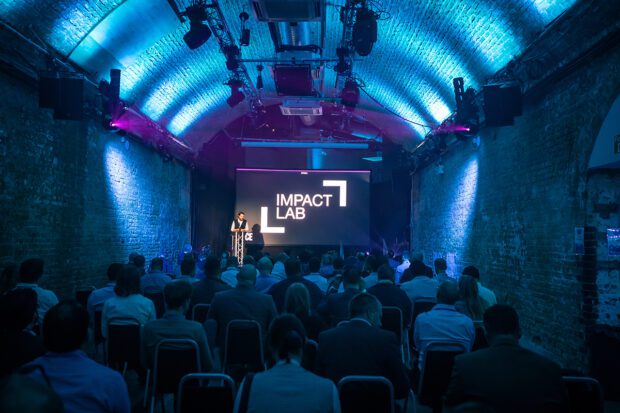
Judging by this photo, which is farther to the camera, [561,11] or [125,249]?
[125,249]

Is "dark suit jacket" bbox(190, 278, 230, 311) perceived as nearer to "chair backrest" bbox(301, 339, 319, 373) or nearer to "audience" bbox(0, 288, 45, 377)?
"chair backrest" bbox(301, 339, 319, 373)

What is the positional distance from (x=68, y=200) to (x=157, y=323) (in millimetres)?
4935

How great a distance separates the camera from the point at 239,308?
4.56 m

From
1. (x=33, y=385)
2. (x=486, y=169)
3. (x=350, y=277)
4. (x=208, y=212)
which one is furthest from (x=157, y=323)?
(x=208, y=212)

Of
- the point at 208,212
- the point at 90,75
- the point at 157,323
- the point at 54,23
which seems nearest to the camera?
the point at 157,323

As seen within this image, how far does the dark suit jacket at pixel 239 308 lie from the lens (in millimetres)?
4566

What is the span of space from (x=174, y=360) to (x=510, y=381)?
2189mm

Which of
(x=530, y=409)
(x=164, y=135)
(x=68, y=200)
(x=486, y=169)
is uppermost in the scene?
(x=164, y=135)

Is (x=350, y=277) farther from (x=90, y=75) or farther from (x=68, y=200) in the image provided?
(x=90, y=75)

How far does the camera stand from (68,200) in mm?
7965

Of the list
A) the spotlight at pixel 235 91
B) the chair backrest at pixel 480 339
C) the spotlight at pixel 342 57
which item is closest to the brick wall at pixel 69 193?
the spotlight at pixel 235 91

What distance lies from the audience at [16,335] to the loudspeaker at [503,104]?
616 centimetres

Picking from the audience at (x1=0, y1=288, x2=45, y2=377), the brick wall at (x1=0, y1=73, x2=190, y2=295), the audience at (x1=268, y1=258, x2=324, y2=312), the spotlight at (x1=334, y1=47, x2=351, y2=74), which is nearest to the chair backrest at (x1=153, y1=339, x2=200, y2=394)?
the audience at (x1=0, y1=288, x2=45, y2=377)

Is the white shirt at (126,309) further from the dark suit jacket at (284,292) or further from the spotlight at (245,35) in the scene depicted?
the spotlight at (245,35)
